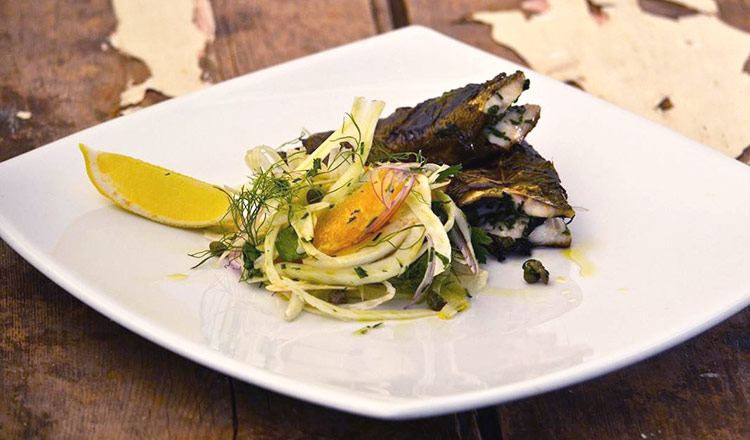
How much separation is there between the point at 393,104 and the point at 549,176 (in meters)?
1.18

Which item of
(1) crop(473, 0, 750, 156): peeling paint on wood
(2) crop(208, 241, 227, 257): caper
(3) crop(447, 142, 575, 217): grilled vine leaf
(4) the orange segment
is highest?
(4) the orange segment

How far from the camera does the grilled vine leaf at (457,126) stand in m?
3.66

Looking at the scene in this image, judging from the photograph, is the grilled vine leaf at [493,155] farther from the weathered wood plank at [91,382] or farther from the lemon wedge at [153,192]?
the weathered wood plank at [91,382]

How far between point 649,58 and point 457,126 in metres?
2.42

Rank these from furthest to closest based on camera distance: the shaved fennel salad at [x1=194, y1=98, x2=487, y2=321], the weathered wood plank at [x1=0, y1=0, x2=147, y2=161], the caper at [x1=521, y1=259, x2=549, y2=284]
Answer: the weathered wood plank at [x1=0, y1=0, x2=147, y2=161]
the caper at [x1=521, y1=259, x2=549, y2=284]
the shaved fennel salad at [x1=194, y1=98, x2=487, y2=321]

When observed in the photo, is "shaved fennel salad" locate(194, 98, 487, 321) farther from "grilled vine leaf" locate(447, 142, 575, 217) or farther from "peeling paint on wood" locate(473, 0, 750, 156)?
"peeling paint on wood" locate(473, 0, 750, 156)

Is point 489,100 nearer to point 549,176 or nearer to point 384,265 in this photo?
point 549,176

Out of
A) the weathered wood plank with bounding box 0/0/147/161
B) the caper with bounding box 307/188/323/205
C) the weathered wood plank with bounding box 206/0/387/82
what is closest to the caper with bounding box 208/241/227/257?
the caper with bounding box 307/188/323/205

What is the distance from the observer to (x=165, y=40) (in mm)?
5594

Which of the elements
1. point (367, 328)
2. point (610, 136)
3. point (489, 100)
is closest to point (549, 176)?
point (489, 100)

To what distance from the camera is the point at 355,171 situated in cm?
337

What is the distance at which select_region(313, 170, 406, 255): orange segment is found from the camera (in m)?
3.30

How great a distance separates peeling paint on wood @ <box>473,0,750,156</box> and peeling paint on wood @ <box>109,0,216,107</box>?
6.00 ft

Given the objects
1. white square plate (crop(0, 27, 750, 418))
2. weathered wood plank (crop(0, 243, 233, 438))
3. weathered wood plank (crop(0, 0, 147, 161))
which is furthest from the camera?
weathered wood plank (crop(0, 0, 147, 161))
